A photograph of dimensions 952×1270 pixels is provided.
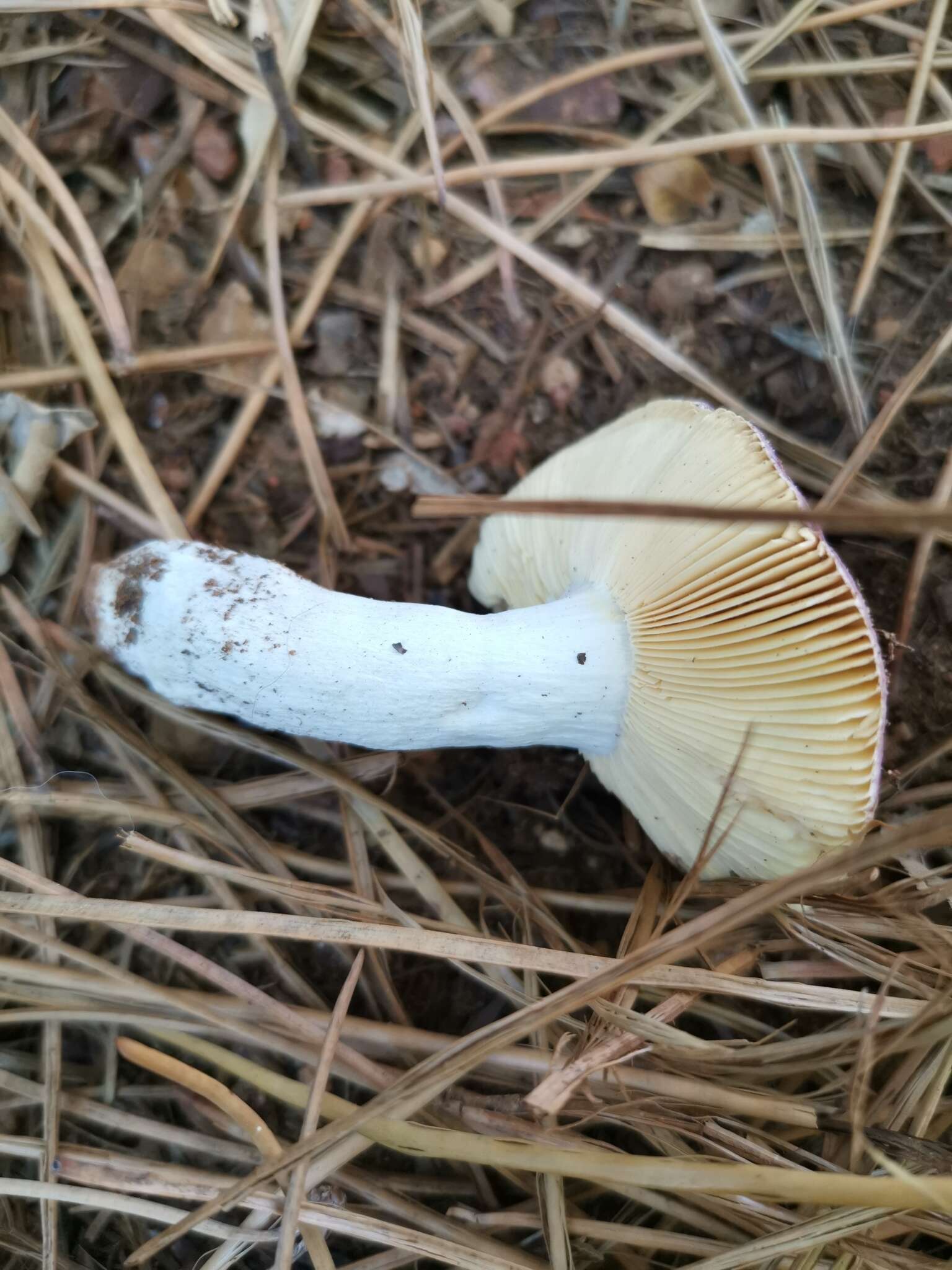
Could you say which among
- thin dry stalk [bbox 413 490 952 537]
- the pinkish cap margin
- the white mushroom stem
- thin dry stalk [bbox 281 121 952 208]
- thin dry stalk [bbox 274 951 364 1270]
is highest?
thin dry stalk [bbox 281 121 952 208]

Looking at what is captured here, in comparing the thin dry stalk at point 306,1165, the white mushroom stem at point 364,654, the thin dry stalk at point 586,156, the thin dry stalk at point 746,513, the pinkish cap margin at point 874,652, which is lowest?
the thin dry stalk at point 306,1165

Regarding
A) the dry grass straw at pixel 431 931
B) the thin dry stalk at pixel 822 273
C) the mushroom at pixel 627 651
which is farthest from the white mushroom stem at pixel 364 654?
the thin dry stalk at pixel 822 273

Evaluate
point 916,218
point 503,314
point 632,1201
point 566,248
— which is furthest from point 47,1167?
point 916,218

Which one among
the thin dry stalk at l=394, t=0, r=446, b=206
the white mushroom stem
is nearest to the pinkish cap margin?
the white mushroom stem

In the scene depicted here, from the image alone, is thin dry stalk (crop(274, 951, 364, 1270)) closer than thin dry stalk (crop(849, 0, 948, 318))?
Yes

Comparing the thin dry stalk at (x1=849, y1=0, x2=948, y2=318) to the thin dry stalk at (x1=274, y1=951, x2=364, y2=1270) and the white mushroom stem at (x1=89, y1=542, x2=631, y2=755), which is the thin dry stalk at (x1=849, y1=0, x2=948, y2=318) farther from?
the thin dry stalk at (x1=274, y1=951, x2=364, y2=1270)

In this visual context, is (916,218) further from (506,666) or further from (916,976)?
(916,976)

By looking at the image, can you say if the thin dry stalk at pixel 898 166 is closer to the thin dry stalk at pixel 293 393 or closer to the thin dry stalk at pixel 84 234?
the thin dry stalk at pixel 293 393
